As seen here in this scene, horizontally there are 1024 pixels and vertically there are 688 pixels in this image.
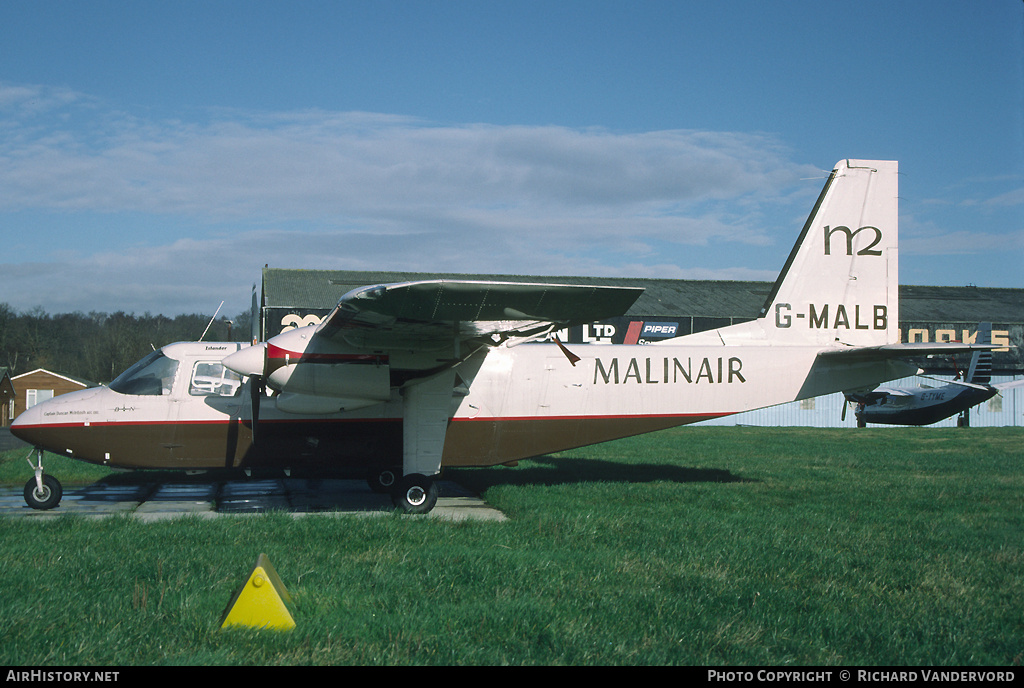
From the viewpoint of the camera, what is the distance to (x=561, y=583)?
615 cm

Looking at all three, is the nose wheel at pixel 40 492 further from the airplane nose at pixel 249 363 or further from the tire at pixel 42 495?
the airplane nose at pixel 249 363

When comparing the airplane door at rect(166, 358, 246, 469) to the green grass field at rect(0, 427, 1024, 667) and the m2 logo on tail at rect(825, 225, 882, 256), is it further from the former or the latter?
the m2 logo on tail at rect(825, 225, 882, 256)

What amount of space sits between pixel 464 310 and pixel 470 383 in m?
3.39

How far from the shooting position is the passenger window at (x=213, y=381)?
1098 centimetres

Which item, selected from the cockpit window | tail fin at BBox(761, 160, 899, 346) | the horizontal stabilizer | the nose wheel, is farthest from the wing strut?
the horizontal stabilizer

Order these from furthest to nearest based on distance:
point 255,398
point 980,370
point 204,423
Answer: point 980,370 → point 204,423 → point 255,398

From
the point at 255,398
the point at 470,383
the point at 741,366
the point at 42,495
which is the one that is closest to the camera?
the point at 42,495

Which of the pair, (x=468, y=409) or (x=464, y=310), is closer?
(x=464, y=310)

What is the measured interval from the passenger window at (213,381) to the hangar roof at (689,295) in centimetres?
1921

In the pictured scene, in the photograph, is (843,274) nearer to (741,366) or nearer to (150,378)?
(741,366)

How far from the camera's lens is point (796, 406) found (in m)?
33.7

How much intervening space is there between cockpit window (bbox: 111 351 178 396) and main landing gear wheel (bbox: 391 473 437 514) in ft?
12.6

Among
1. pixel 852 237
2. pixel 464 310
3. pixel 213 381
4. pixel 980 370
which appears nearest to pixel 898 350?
pixel 852 237

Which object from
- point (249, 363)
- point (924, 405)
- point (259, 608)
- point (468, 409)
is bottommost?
point (924, 405)
